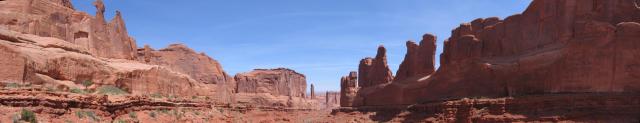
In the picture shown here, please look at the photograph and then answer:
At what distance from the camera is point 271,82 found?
10406 centimetres

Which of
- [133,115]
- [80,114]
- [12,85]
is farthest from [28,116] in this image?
[133,115]

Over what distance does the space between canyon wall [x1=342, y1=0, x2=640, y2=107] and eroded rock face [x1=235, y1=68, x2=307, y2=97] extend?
46.9 meters

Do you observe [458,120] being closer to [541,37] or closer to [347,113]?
[541,37]

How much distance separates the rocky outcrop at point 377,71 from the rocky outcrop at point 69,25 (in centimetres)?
3218

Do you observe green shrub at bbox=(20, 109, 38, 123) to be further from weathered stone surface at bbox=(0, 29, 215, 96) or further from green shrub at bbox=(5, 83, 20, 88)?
weathered stone surface at bbox=(0, 29, 215, 96)

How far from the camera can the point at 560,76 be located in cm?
3550

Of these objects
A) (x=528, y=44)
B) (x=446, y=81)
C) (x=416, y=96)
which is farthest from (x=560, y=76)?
(x=416, y=96)

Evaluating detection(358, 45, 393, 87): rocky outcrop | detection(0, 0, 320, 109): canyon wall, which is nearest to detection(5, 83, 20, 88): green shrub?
detection(0, 0, 320, 109): canyon wall

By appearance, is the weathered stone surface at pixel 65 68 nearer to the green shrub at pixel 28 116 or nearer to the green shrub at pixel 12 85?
the green shrub at pixel 12 85

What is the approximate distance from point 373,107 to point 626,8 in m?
33.0

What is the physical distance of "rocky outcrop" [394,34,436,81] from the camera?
191ft

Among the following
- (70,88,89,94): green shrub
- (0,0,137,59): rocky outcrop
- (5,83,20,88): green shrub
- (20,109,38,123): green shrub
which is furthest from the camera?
(0,0,137,59): rocky outcrop

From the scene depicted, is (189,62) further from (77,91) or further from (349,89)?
(77,91)

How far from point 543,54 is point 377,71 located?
33993 millimetres
